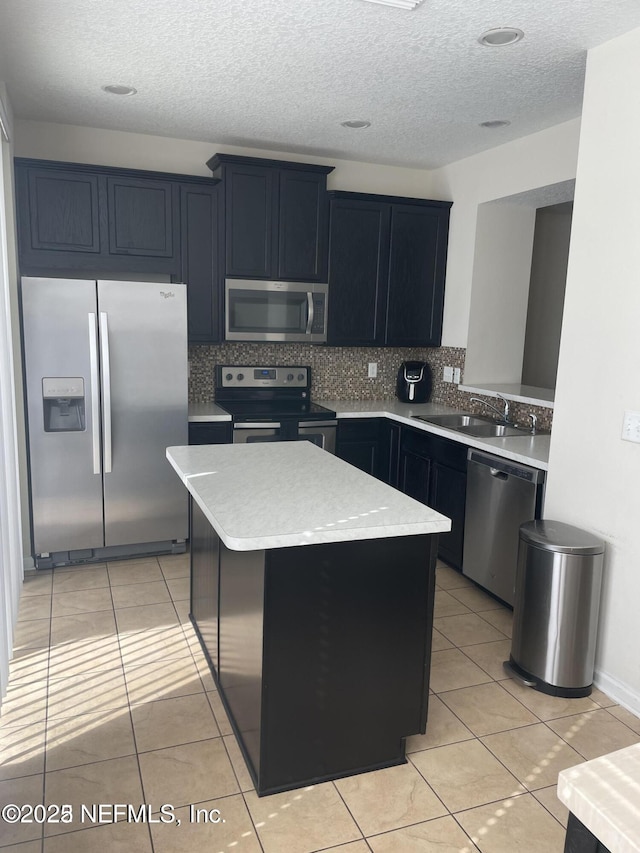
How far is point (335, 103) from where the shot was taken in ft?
11.7

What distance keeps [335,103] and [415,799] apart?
10.7 ft

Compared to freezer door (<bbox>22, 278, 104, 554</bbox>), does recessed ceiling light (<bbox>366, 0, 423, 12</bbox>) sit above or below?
above

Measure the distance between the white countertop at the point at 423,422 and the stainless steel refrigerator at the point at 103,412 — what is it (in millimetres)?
332

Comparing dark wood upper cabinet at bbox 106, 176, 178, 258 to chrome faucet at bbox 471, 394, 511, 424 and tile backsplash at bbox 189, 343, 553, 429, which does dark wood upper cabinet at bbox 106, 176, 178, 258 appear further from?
chrome faucet at bbox 471, 394, 511, 424

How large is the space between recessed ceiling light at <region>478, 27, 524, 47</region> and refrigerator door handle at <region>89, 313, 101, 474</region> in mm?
2444

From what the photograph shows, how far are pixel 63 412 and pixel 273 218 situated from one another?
1.87 metres

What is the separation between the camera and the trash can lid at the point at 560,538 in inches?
106

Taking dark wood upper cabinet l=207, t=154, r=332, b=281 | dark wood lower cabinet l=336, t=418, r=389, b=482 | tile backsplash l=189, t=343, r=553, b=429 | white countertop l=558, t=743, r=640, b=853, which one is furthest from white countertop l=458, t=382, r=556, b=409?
white countertop l=558, t=743, r=640, b=853

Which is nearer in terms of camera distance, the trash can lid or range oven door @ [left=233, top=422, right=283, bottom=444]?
the trash can lid

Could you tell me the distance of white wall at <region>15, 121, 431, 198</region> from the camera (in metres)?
4.14

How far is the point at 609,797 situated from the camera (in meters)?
0.95

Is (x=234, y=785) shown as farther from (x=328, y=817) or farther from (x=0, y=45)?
(x=0, y=45)

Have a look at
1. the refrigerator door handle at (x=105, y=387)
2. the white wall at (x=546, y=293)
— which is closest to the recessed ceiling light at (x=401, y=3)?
the refrigerator door handle at (x=105, y=387)

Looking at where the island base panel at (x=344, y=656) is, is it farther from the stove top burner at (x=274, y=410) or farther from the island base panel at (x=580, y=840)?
the stove top burner at (x=274, y=410)
